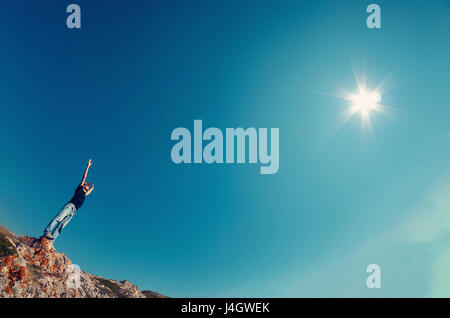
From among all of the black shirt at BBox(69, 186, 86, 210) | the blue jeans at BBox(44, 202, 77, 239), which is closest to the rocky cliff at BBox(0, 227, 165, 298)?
the blue jeans at BBox(44, 202, 77, 239)

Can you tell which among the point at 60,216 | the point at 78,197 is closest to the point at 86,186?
the point at 78,197

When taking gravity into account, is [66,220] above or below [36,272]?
above

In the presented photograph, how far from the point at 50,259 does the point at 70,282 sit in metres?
7.44

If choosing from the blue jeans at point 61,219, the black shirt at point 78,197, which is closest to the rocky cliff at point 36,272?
the blue jeans at point 61,219

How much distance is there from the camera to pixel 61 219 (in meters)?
46.8

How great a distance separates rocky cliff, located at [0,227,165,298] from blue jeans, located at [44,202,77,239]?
Answer: 19.9 ft

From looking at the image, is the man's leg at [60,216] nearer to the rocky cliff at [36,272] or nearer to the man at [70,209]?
the man at [70,209]

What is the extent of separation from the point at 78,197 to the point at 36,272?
1722 cm

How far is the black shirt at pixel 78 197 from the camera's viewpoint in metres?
47.3

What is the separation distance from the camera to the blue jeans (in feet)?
153

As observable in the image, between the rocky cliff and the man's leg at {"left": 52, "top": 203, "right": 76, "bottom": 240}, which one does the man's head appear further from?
the rocky cliff

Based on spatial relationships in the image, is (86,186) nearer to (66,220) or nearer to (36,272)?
(66,220)
